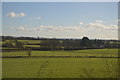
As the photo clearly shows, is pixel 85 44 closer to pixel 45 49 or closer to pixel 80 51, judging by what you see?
pixel 80 51

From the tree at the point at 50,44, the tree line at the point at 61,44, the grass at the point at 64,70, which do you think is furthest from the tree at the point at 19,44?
the grass at the point at 64,70

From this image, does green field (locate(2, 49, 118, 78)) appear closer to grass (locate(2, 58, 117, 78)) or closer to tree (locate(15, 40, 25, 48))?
grass (locate(2, 58, 117, 78))

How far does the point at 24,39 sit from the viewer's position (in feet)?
87.2

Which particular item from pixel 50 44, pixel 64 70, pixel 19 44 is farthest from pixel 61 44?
pixel 64 70

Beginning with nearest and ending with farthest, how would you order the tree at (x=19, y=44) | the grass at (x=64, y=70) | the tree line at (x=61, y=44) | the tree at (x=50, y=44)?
the grass at (x=64, y=70) → the tree at (x=19, y=44) → the tree line at (x=61, y=44) → the tree at (x=50, y=44)

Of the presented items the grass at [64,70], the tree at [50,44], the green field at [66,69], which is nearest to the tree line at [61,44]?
the tree at [50,44]

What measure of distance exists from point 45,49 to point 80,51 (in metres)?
5.05

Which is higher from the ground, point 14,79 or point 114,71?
point 114,71

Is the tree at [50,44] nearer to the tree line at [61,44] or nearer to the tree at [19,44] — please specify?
the tree line at [61,44]

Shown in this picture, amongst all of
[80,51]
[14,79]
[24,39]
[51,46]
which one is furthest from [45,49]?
[14,79]

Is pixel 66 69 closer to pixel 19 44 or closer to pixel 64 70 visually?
pixel 64 70

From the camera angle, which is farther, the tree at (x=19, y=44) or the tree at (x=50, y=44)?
the tree at (x=50, y=44)

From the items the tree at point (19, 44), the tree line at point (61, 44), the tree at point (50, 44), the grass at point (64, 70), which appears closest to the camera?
the grass at point (64, 70)

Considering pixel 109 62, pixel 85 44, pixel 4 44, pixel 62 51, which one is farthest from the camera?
pixel 85 44
